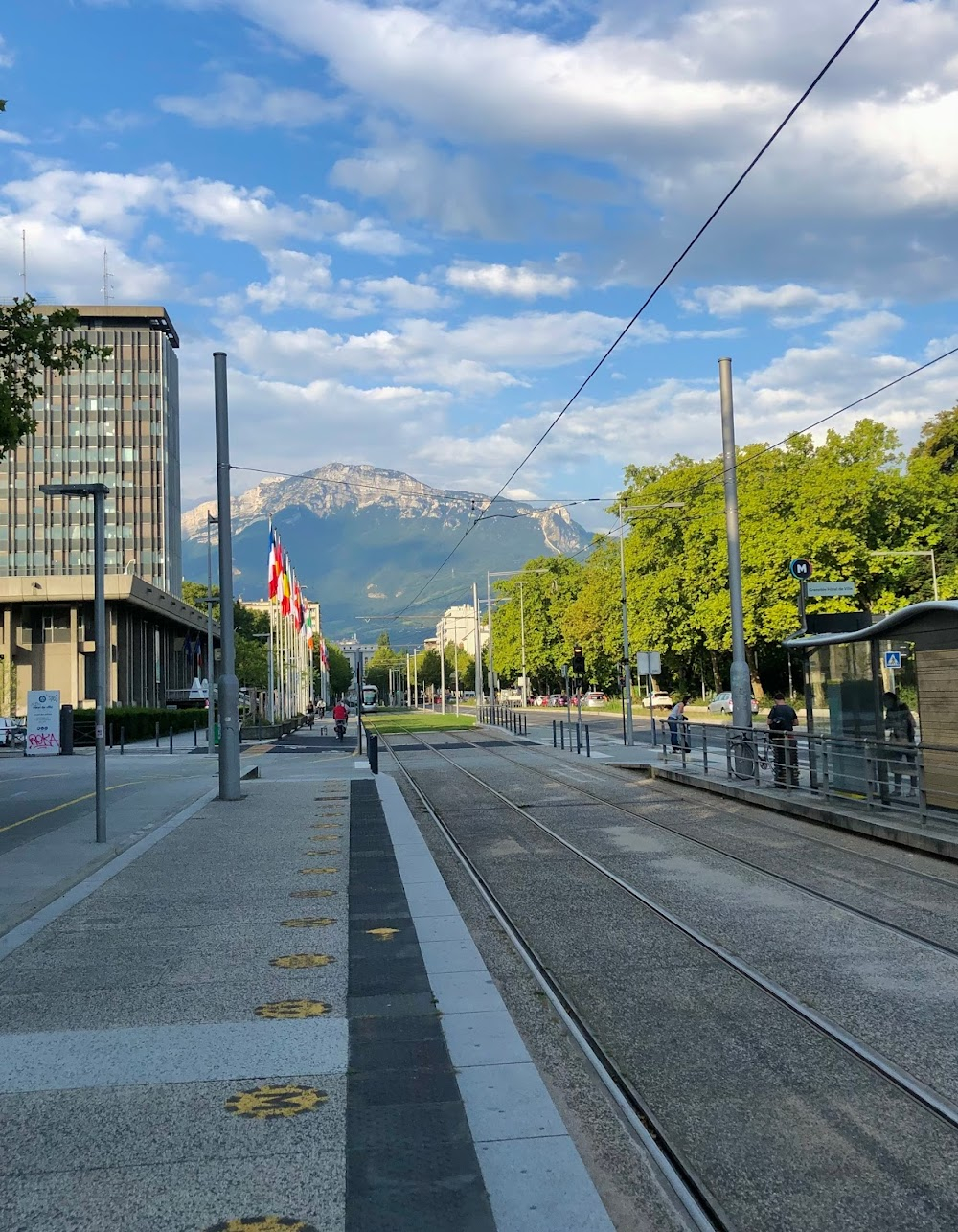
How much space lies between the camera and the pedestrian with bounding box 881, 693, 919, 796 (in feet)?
51.3

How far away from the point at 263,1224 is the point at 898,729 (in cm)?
1391

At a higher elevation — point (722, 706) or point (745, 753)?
point (722, 706)

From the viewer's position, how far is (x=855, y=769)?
673 inches

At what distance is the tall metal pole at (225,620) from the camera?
22.3 m

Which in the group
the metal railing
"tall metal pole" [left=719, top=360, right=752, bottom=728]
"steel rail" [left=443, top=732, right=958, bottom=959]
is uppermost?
"tall metal pole" [left=719, top=360, right=752, bottom=728]

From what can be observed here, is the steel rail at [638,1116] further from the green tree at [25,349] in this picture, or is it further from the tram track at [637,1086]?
the green tree at [25,349]

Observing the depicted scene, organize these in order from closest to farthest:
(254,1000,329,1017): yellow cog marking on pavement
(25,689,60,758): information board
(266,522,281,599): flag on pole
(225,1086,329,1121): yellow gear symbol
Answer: (225,1086,329,1121): yellow gear symbol
(254,1000,329,1017): yellow cog marking on pavement
(25,689,60,758): information board
(266,522,281,599): flag on pole

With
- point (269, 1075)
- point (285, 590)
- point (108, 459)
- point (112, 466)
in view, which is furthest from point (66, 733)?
point (108, 459)

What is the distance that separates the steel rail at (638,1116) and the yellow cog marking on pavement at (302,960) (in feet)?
4.50

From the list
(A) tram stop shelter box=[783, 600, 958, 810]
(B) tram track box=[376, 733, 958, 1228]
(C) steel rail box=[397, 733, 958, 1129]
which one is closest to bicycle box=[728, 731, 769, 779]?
(A) tram stop shelter box=[783, 600, 958, 810]

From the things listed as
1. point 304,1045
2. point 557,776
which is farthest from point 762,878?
point 557,776

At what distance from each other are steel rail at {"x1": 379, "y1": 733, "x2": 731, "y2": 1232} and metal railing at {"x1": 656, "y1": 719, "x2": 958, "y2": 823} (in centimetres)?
726

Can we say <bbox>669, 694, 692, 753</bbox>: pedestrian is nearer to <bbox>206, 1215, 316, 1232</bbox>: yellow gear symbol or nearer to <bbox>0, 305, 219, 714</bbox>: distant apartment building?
<bbox>206, 1215, 316, 1232</bbox>: yellow gear symbol

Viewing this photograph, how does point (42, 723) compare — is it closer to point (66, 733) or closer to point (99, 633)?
point (66, 733)
